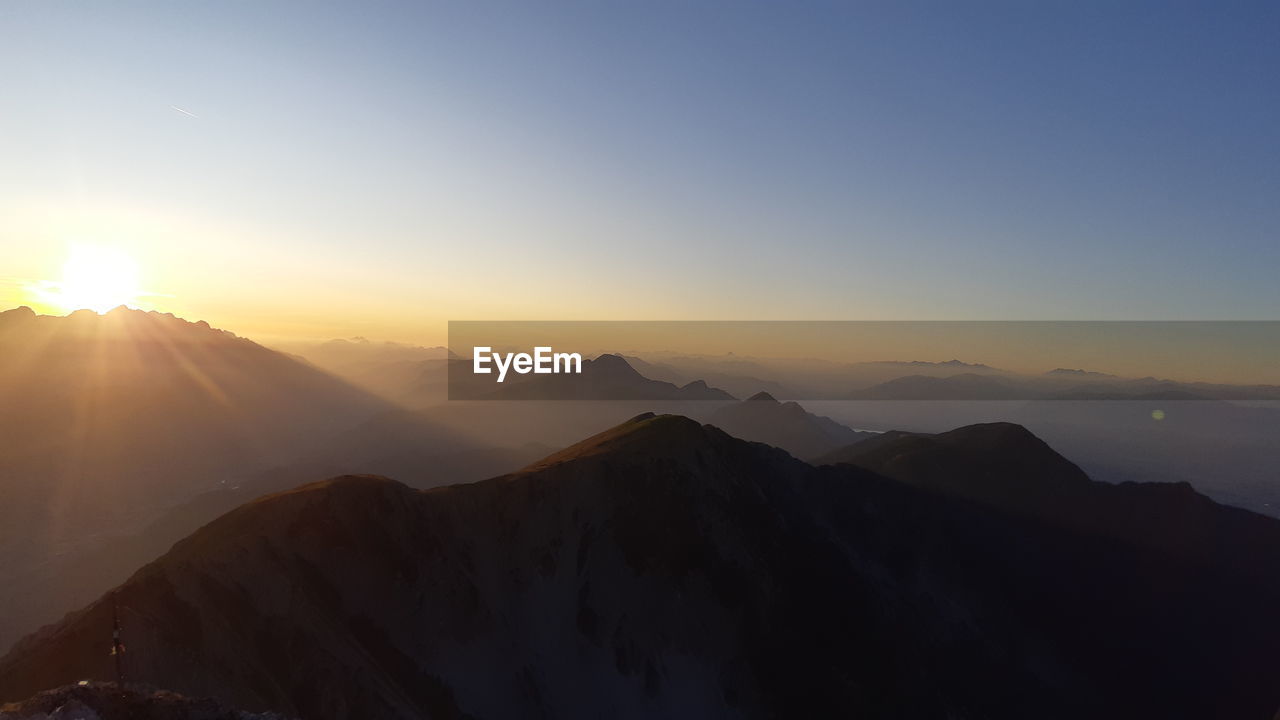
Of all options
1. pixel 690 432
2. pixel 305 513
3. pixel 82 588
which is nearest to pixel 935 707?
pixel 690 432

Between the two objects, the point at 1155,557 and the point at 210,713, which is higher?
the point at 210,713

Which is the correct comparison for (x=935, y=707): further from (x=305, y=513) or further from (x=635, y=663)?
(x=305, y=513)

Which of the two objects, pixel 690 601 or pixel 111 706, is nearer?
pixel 111 706

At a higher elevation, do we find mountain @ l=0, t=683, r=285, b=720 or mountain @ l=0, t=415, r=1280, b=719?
mountain @ l=0, t=683, r=285, b=720

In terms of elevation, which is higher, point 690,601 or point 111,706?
point 111,706

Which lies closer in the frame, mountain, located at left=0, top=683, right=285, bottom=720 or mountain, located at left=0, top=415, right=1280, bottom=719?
mountain, located at left=0, top=683, right=285, bottom=720
